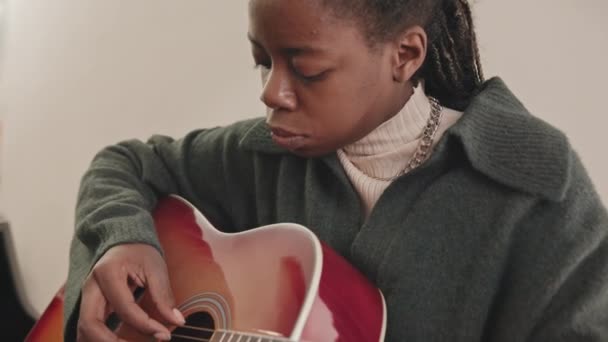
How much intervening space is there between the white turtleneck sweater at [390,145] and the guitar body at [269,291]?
0.41 feet

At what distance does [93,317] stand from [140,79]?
81 cm

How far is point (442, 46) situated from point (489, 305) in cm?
33

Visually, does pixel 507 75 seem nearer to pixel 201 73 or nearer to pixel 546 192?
pixel 546 192

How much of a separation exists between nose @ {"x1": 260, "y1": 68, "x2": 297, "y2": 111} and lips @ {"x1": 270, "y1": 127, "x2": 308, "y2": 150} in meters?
0.04

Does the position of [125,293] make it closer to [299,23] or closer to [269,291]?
[269,291]

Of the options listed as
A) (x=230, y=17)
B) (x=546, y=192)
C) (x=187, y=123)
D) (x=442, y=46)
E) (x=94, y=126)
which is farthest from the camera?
(x=94, y=126)

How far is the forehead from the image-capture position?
51 centimetres

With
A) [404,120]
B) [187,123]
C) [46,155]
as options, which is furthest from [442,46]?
[46,155]

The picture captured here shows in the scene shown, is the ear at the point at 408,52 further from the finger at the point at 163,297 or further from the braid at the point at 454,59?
the finger at the point at 163,297

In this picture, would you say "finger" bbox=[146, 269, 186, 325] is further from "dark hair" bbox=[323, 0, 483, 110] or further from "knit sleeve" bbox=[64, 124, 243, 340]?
"dark hair" bbox=[323, 0, 483, 110]

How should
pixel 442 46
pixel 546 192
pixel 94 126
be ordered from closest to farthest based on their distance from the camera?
pixel 546 192 → pixel 442 46 → pixel 94 126

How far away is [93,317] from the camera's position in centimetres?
63

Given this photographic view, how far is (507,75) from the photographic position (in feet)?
2.71

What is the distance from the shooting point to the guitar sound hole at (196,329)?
1.84 feet
